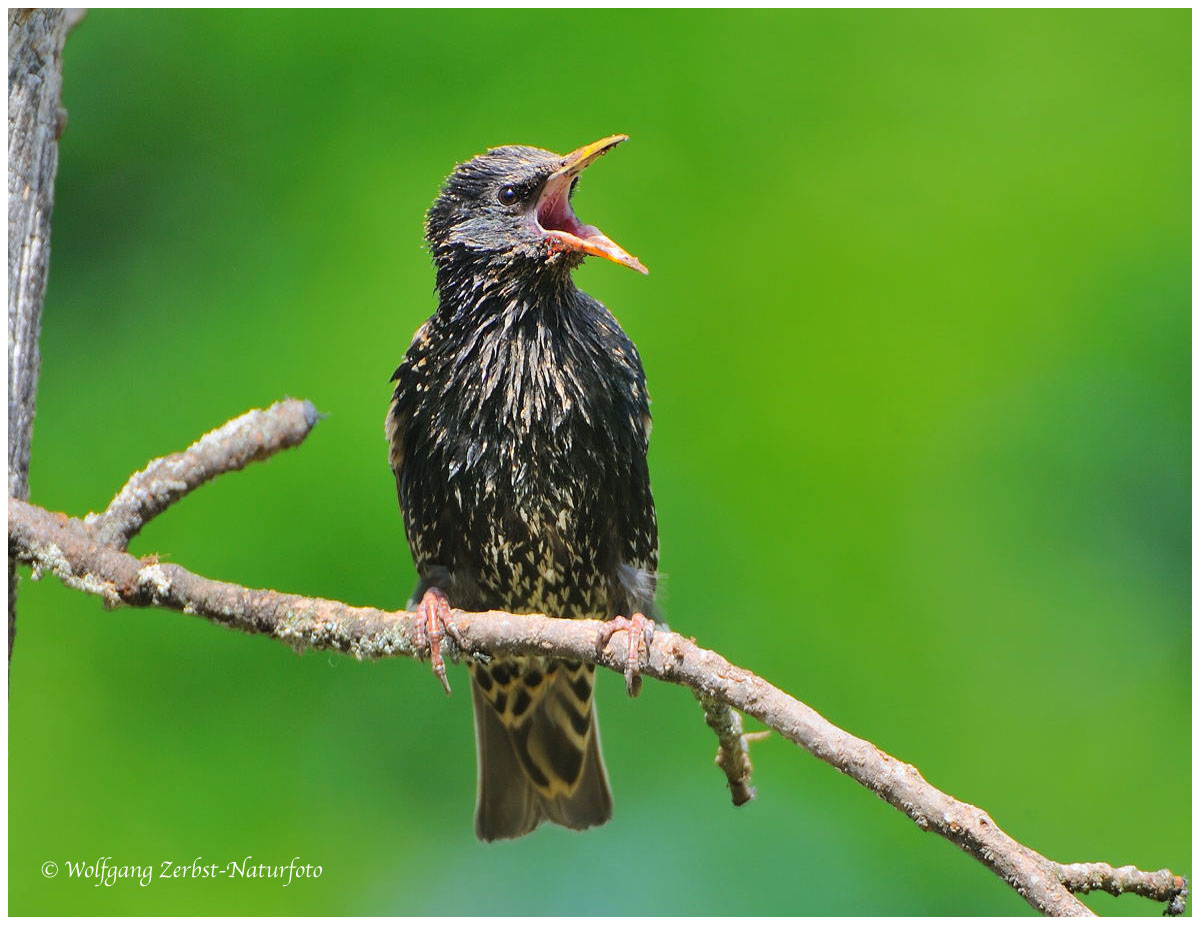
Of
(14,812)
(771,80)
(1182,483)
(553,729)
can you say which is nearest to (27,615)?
(14,812)

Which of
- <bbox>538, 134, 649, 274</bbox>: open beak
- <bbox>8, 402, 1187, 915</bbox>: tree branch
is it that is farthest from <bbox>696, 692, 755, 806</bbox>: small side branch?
Answer: <bbox>538, 134, 649, 274</bbox>: open beak

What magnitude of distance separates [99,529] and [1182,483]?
377 cm

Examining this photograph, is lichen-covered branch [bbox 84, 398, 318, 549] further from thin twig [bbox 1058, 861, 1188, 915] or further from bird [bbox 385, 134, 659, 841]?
thin twig [bbox 1058, 861, 1188, 915]

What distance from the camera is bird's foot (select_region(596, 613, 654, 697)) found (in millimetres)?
2576

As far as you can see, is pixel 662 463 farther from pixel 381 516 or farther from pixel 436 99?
pixel 436 99

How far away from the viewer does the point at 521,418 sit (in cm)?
331

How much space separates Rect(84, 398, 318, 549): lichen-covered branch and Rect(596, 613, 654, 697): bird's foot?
2.95 feet

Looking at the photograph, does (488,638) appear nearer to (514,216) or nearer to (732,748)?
(732,748)

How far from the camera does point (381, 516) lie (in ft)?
Answer: 15.5

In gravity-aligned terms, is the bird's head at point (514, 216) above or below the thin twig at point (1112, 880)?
above

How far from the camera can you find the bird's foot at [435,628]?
2.94 m

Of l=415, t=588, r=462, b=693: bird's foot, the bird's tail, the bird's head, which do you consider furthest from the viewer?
the bird's tail

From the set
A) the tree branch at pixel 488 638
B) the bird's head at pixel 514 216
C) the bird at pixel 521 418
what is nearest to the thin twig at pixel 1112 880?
the tree branch at pixel 488 638

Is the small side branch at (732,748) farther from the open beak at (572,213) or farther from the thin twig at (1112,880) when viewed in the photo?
the open beak at (572,213)
